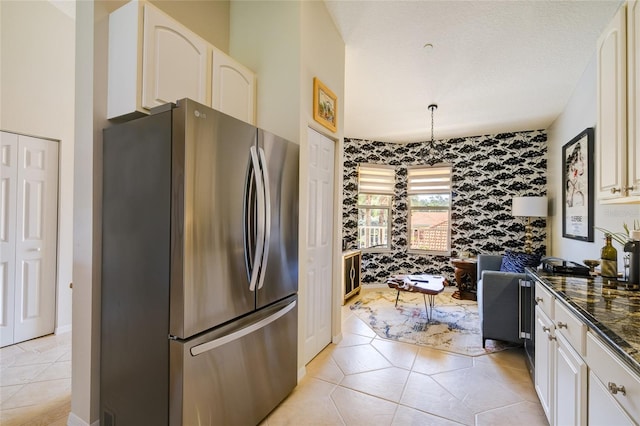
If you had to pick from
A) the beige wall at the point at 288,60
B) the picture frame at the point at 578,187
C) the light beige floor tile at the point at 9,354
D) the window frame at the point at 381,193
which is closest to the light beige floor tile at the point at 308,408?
the beige wall at the point at 288,60

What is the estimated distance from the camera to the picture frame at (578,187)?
121 inches

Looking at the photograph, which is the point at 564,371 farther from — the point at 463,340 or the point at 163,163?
the point at 163,163

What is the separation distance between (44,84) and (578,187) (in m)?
5.88

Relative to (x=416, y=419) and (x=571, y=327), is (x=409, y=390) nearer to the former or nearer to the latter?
(x=416, y=419)

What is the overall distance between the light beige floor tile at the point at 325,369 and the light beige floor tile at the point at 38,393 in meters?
1.81

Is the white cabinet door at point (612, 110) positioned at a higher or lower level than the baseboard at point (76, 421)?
higher

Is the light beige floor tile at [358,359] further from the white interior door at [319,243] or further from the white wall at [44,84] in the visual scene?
the white wall at [44,84]

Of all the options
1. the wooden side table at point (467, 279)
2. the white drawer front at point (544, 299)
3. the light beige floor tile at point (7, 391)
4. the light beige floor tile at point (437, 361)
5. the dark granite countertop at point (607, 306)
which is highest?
the dark granite countertop at point (607, 306)

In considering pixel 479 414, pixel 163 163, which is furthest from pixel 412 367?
pixel 163 163

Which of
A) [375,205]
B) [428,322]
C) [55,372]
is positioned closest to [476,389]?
[428,322]

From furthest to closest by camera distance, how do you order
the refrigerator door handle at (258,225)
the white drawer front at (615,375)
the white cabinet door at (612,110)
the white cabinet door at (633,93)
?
the refrigerator door handle at (258,225) → the white cabinet door at (612,110) → the white cabinet door at (633,93) → the white drawer front at (615,375)

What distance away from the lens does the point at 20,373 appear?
7.88ft

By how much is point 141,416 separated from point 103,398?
1.34 ft

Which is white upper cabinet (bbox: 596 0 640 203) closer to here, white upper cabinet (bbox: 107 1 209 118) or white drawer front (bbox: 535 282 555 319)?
white drawer front (bbox: 535 282 555 319)
